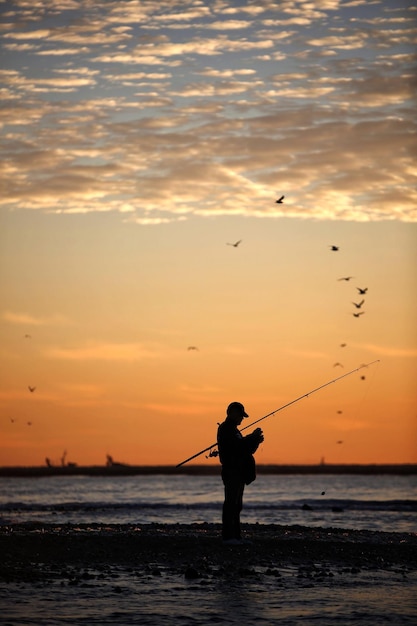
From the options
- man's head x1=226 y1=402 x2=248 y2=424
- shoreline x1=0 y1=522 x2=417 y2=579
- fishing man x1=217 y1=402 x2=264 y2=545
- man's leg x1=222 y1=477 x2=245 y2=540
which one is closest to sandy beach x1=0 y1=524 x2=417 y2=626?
shoreline x1=0 y1=522 x2=417 y2=579

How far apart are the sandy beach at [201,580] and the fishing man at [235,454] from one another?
0.80 meters

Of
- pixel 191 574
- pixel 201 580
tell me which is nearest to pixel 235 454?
pixel 191 574

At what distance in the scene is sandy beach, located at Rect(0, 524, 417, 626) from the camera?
11984 millimetres

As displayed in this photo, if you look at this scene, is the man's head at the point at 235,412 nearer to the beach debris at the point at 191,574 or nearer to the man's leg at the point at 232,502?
the man's leg at the point at 232,502

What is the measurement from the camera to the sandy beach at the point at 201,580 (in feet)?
39.3

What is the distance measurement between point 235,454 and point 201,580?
312cm

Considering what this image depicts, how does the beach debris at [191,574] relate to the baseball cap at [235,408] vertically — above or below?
below

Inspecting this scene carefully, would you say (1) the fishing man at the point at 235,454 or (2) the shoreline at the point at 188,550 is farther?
(1) the fishing man at the point at 235,454

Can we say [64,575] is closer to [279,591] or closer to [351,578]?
[279,591]

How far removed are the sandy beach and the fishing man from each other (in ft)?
2.62

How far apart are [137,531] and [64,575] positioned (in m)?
7.33

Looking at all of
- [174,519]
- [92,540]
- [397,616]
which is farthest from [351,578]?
[174,519]

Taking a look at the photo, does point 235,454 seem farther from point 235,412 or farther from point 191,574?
point 191,574

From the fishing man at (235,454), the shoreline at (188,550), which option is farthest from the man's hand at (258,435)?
the shoreline at (188,550)
